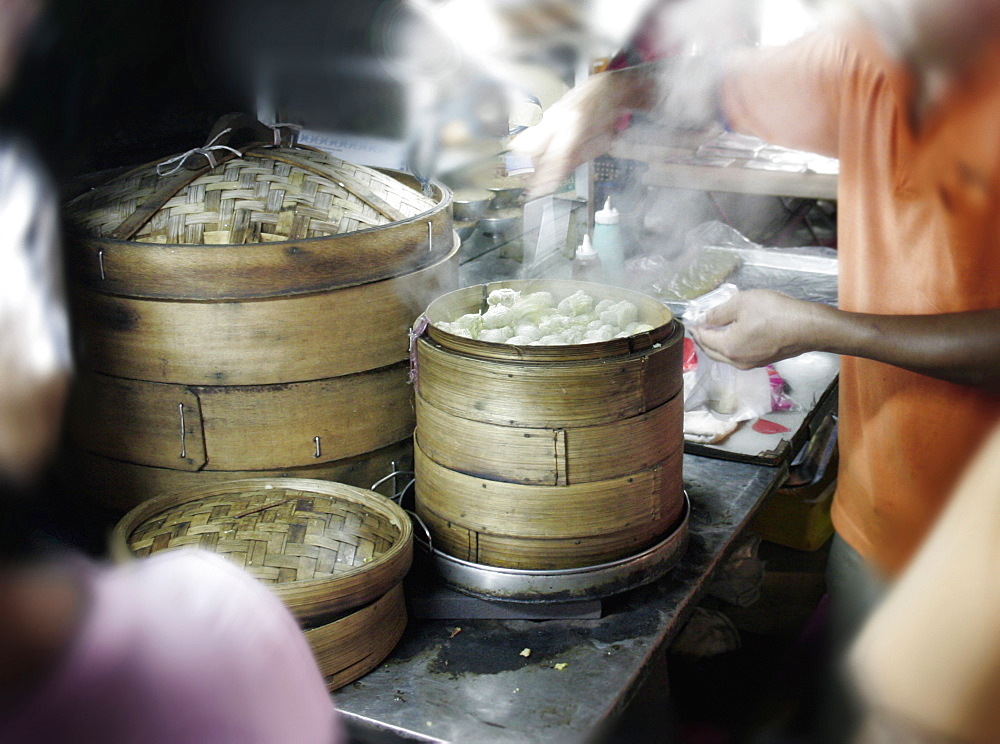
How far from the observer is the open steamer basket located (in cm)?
175

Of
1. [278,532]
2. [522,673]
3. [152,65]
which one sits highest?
[152,65]

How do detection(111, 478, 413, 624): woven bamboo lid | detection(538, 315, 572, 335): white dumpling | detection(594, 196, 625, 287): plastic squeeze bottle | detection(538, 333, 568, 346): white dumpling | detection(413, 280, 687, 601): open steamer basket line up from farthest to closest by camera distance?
detection(594, 196, 625, 287): plastic squeeze bottle, detection(538, 315, 572, 335): white dumpling, detection(538, 333, 568, 346): white dumpling, detection(413, 280, 687, 601): open steamer basket, detection(111, 478, 413, 624): woven bamboo lid

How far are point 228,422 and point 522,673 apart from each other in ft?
3.35

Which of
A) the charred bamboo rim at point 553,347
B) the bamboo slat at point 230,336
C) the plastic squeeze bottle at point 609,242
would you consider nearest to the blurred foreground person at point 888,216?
the charred bamboo rim at point 553,347

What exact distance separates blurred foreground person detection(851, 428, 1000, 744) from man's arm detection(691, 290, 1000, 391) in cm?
50

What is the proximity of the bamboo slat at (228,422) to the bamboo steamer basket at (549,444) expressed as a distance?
338 millimetres

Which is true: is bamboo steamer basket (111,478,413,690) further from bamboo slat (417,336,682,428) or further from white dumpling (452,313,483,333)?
white dumpling (452,313,483,333)

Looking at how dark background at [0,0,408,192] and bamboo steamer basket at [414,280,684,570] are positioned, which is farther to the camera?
bamboo steamer basket at [414,280,684,570]

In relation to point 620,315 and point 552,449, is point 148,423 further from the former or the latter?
point 620,315

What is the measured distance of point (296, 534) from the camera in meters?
1.75

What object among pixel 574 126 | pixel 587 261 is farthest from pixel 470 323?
pixel 587 261

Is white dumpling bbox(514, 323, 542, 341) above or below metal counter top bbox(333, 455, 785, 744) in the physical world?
above

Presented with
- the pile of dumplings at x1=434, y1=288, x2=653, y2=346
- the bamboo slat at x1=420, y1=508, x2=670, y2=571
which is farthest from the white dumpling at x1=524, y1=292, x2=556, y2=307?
the bamboo slat at x1=420, y1=508, x2=670, y2=571

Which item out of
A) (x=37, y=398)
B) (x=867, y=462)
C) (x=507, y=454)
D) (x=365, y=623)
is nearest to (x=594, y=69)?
(x=507, y=454)
